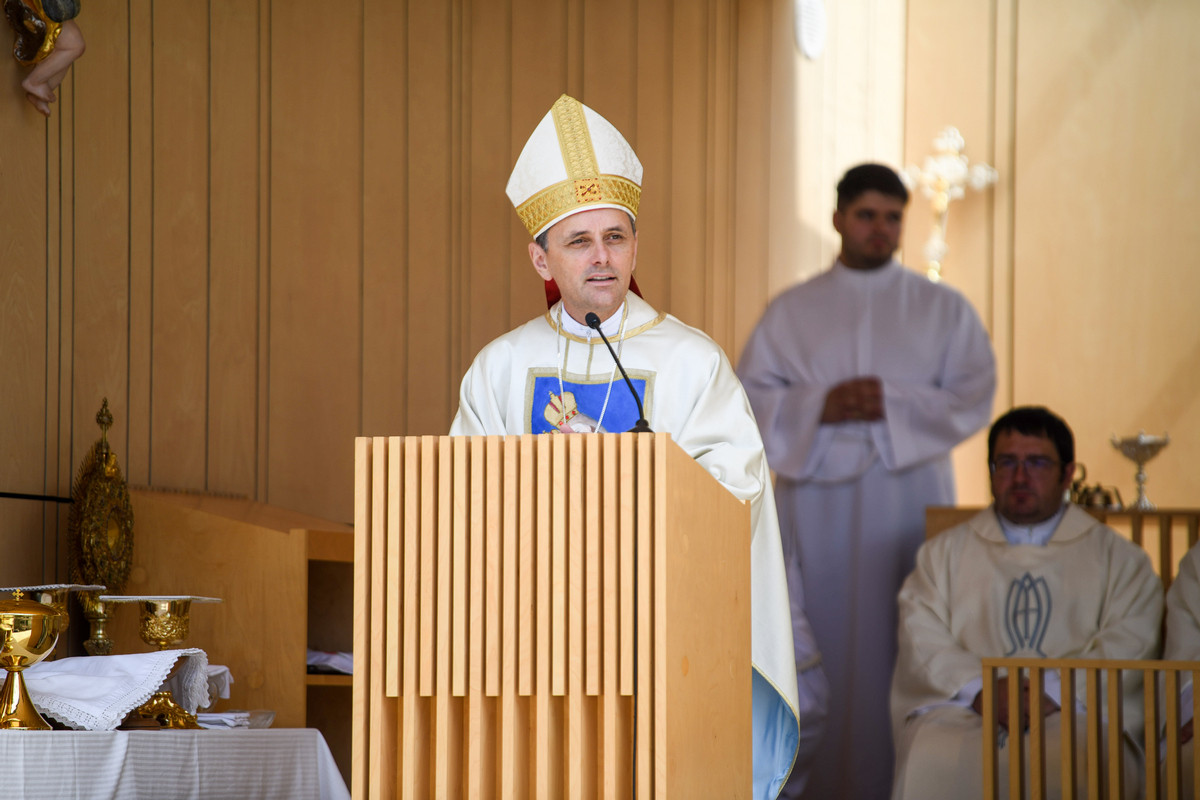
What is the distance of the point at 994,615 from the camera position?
5195 millimetres

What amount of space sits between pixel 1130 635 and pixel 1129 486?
0.86 m

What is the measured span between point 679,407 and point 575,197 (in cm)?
48

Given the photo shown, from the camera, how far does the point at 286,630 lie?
3.98 m

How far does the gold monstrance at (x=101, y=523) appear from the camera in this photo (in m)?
3.82

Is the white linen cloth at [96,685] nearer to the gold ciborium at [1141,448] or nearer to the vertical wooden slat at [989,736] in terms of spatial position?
the vertical wooden slat at [989,736]

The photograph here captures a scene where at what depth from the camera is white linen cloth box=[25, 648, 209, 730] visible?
2869mm

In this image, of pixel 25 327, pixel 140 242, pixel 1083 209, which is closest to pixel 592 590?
pixel 25 327

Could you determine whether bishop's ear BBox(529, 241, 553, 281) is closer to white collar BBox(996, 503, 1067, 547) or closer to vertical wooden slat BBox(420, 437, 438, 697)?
vertical wooden slat BBox(420, 437, 438, 697)

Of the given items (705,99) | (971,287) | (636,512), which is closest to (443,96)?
(705,99)


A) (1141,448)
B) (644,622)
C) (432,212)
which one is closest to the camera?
(644,622)

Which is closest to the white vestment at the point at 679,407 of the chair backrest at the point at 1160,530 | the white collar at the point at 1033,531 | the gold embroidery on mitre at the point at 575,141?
the gold embroidery on mitre at the point at 575,141

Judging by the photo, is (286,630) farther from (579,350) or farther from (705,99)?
(705,99)

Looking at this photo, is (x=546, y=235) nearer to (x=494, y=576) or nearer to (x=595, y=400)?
(x=595, y=400)

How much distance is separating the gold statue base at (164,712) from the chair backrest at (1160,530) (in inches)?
132
